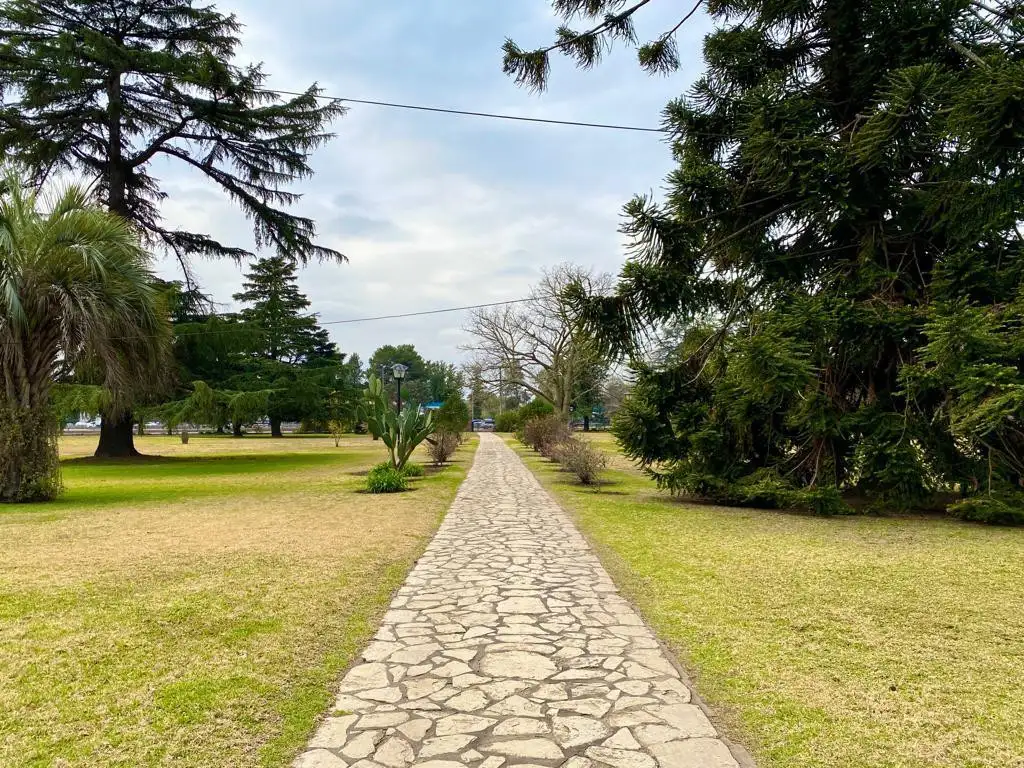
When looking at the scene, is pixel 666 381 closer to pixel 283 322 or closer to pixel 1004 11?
pixel 1004 11

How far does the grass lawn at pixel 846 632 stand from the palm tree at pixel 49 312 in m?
8.36

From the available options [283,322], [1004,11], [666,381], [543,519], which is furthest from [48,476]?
[283,322]

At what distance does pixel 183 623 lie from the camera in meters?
3.96

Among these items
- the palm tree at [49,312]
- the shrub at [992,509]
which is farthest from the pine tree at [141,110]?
the shrub at [992,509]

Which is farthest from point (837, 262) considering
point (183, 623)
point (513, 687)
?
point (183, 623)

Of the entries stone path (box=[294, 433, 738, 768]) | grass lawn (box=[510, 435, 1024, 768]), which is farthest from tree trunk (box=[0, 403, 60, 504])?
grass lawn (box=[510, 435, 1024, 768])

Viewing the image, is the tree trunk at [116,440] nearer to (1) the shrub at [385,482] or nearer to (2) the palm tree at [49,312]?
(2) the palm tree at [49,312]

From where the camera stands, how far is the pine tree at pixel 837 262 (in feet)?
25.0

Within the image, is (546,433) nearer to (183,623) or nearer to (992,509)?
(992,509)

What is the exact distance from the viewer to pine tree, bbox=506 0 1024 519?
7617 mm

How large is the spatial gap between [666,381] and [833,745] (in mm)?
8305

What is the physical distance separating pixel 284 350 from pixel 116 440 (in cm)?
1756

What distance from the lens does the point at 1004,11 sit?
29.7 feet

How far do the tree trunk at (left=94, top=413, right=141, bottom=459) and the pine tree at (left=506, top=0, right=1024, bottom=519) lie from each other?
1789 cm
